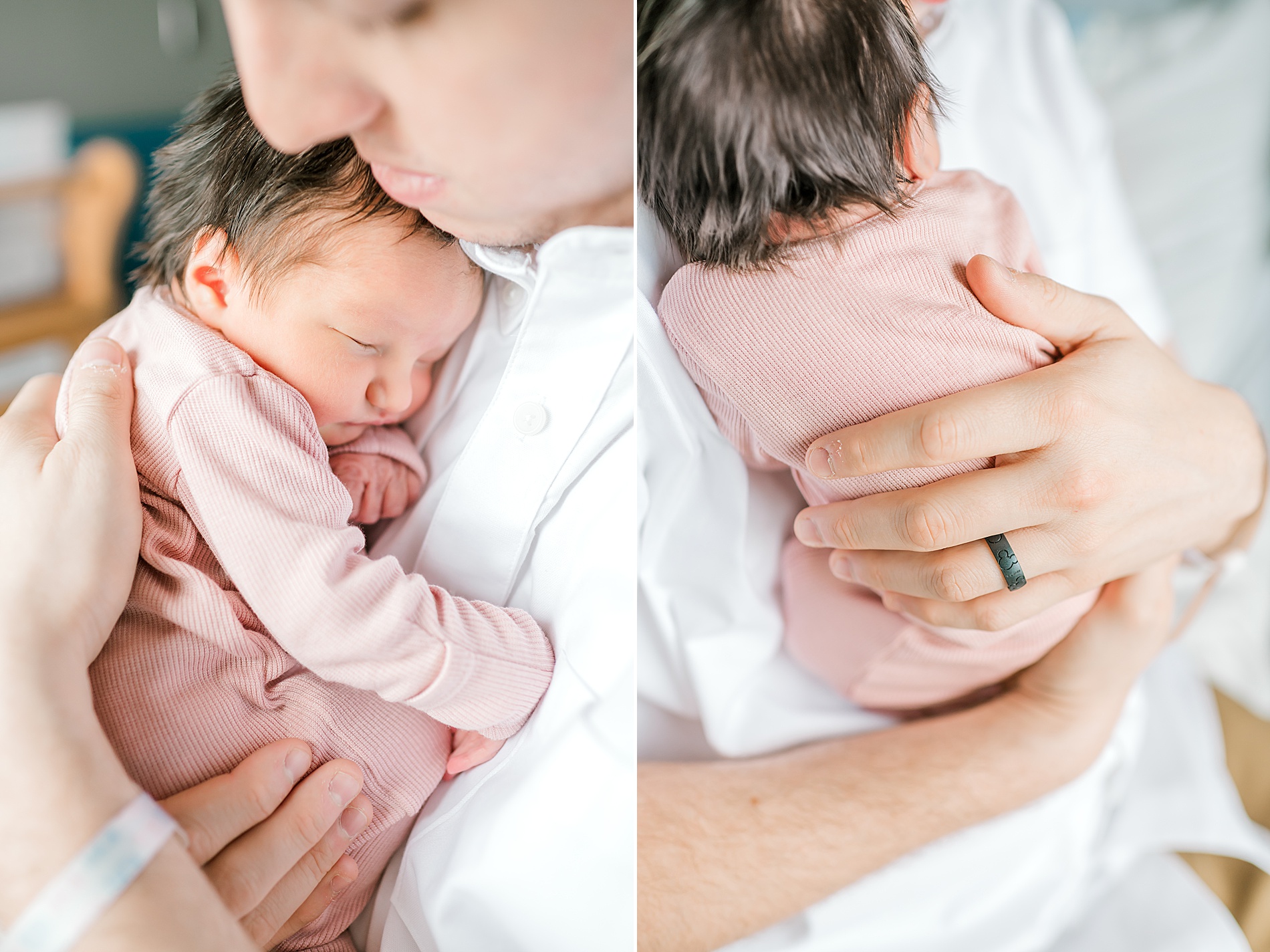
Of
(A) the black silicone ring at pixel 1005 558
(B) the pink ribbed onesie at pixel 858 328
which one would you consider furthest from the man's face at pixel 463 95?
(A) the black silicone ring at pixel 1005 558

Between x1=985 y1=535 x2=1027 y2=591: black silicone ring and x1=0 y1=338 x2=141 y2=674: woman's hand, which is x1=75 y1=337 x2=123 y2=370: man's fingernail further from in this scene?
x1=985 y1=535 x2=1027 y2=591: black silicone ring

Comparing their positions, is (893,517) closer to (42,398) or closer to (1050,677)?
(1050,677)

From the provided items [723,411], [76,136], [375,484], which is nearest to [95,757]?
[375,484]

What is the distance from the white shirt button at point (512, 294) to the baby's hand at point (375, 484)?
98mm

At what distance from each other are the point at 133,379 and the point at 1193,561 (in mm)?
901

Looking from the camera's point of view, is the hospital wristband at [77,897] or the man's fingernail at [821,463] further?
the man's fingernail at [821,463]

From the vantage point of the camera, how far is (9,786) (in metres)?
0.32

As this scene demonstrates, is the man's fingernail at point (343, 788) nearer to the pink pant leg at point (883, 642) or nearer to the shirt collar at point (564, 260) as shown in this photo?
the shirt collar at point (564, 260)

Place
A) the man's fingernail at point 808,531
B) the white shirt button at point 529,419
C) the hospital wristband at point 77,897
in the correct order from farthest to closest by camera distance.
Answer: the man's fingernail at point 808,531
the white shirt button at point 529,419
the hospital wristband at point 77,897

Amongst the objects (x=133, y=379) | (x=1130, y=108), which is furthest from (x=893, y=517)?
(x=1130, y=108)

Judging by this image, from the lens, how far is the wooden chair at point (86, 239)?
35 cm

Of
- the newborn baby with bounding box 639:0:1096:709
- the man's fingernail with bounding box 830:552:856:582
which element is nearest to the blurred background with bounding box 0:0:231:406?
the newborn baby with bounding box 639:0:1096:709

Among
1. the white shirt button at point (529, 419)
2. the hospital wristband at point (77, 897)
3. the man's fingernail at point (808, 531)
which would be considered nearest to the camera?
the hospital wristband at point (77, 897)

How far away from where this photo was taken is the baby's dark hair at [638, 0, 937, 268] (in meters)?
0.36
